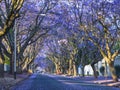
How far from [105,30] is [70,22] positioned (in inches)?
259

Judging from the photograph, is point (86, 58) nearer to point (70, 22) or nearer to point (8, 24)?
point (70, 22)

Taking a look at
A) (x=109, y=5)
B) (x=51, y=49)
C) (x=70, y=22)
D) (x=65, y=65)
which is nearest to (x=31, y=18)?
(x=70, y=22)

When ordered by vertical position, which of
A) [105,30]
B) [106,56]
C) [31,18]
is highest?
[31,18]

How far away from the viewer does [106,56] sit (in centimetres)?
4331

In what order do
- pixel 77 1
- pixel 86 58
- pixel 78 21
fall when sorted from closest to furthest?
pixel 77 1, pixel 78 21, pixel 86 58

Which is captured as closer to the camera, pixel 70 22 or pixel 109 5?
pixel 109 5

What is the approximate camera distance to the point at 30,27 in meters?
53.7

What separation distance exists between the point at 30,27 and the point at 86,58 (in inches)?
961

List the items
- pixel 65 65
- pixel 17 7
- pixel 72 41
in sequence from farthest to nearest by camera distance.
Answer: pixel 65 65, pixel 72 41, pixel 17 7

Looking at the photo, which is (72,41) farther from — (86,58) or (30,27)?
(30,27)

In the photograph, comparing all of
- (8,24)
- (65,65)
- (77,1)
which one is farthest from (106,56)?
(65,65)

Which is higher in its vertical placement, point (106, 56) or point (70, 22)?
point (70, 22)

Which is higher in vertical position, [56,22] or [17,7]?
[56,22]

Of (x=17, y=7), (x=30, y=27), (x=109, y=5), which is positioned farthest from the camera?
(x=30, y=27)
